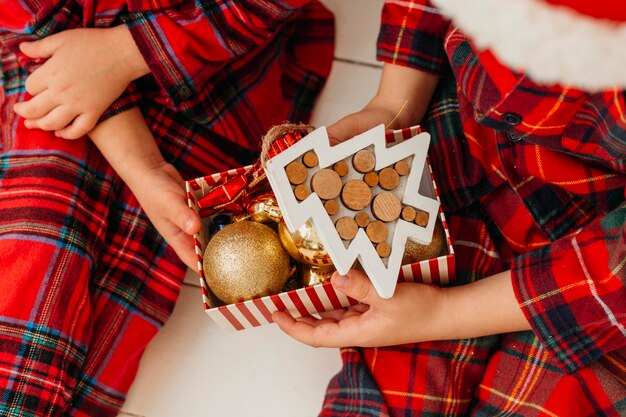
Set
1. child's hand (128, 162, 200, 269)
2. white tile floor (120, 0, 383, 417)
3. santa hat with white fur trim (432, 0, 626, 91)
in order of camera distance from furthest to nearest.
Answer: white tile floor (120, 0, 383, 417), child's hand (128, 162, 200, 269), santa hat with white fur trim (432, 0, 626, 91)

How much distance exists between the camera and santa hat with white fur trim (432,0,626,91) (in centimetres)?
37

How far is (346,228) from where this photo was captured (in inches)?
22.1

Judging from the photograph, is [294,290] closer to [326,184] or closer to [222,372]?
[326,184]

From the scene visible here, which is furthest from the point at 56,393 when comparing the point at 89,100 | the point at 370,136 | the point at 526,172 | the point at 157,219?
the point at 526,172

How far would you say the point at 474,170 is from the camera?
73cm

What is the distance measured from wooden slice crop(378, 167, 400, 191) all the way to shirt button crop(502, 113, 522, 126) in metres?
0.12

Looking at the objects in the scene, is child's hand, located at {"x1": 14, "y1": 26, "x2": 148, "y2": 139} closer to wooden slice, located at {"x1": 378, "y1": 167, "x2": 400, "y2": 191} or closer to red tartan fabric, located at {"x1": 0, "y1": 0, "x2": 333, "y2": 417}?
red tartan fabric, located at {"x1": 0, "y1": 0, "x2": 333, "y2": 417}

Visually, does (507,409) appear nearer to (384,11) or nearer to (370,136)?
(370,136)

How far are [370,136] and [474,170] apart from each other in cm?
20

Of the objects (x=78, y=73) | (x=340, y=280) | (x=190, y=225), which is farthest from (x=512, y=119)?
(x=78, y=73)

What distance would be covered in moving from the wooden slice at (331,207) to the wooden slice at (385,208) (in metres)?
0.04

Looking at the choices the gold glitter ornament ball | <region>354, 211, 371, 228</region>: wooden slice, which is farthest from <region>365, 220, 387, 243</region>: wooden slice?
the gold glitter ornament ball

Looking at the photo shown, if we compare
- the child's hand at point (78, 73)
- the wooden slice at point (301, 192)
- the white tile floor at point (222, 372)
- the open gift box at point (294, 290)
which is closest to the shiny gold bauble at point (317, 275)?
the open gift box at point (294, 290)

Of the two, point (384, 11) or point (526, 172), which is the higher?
point (384, 11)
